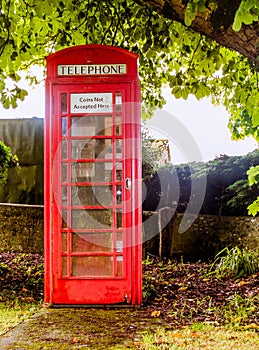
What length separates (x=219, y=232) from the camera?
8.53m

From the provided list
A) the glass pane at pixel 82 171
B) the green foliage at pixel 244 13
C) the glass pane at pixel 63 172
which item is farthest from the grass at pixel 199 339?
the green foliage at pixel 244 13

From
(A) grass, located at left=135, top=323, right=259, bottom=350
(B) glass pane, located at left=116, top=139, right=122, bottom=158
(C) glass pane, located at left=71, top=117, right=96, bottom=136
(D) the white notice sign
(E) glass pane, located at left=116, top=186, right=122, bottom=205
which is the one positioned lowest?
(A) grass, located at left=135, top=323, right=259, bottom=350

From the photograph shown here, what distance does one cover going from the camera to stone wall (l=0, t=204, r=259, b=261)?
329 inches

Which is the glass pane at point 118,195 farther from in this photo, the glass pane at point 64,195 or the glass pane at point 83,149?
the glass pane at point 64,195

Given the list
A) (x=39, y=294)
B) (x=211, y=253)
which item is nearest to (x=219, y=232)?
(x=211, y=253)

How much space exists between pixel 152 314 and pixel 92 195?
125 centimetres

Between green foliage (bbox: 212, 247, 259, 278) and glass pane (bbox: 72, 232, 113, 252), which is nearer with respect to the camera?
glass pane (bbox: 72, 232, 113, 252)

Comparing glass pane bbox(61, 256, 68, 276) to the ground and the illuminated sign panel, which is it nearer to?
the ground

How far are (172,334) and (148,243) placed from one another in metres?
4.62

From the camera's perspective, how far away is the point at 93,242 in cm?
522

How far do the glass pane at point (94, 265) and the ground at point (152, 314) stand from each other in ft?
1.16

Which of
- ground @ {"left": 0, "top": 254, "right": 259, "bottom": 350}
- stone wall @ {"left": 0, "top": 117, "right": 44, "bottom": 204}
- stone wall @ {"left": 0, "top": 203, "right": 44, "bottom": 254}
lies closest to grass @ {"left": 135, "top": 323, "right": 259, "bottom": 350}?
ground @ {"left": 0, "top": 254, "right": 259, "bottom": 350}

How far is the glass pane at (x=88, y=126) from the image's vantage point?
5227 millimetres

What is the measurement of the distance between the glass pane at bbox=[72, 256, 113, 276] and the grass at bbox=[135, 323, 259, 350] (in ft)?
3.63
